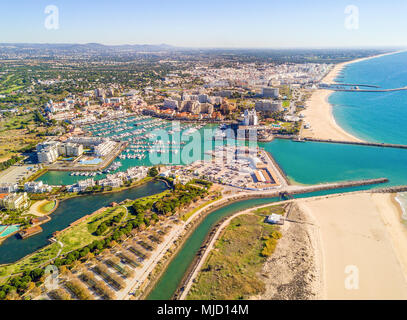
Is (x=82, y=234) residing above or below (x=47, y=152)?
below

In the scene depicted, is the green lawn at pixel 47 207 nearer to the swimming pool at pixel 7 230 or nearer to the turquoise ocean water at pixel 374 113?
the swimming pool at pixel 7 230

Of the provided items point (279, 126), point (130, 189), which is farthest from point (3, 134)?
point (279, 126)

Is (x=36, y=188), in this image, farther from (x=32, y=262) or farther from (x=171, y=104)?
(x=171, y=104)

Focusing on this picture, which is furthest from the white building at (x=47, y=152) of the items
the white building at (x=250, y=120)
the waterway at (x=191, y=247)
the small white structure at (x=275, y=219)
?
the white building at (x=250, y=120)

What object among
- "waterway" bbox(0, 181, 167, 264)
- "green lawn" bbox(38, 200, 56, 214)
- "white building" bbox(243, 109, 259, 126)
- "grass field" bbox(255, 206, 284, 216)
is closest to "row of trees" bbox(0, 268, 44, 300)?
"waterway" bbox(0, 181, 167, 264)

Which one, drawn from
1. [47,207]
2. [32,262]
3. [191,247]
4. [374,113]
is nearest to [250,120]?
[374,113]
